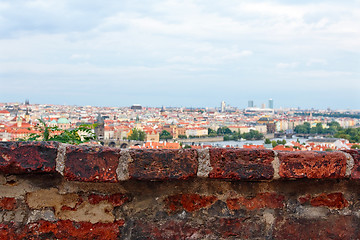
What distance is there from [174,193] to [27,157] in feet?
1.42

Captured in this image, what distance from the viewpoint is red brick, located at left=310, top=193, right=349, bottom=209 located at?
5.06ft

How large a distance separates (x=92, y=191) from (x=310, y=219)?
66cm

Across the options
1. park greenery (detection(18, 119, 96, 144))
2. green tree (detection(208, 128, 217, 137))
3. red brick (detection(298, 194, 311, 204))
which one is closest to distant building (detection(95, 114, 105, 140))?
park greenery (detection(18, 119, 96, 144))

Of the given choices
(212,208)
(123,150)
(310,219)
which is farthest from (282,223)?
(123,150)

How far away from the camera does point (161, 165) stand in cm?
145

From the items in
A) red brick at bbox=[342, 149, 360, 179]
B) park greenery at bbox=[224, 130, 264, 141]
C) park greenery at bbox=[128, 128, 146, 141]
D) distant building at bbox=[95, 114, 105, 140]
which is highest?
red brick at bbox=[342, 149, 360, 179]

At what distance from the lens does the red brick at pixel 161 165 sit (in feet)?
4.72

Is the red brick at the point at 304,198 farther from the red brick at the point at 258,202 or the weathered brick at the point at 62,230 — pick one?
the weathered brick at the point at 62,230

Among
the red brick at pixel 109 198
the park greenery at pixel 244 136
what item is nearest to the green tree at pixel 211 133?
the park greenery at pixel 244 136

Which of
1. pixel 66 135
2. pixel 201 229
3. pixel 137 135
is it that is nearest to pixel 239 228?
pixel 201 229

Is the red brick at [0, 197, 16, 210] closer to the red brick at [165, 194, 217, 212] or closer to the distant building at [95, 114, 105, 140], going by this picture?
the red brick at [165, 194, 217, 212]

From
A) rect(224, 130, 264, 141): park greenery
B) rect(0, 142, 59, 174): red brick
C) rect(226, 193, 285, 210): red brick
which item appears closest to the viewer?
rect(0, 142, 59, 174): red brick

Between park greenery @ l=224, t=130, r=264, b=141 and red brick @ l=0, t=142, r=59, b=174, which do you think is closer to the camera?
red brick @ l=0, t=142, r=59, b=174

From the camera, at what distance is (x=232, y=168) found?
1459mm
